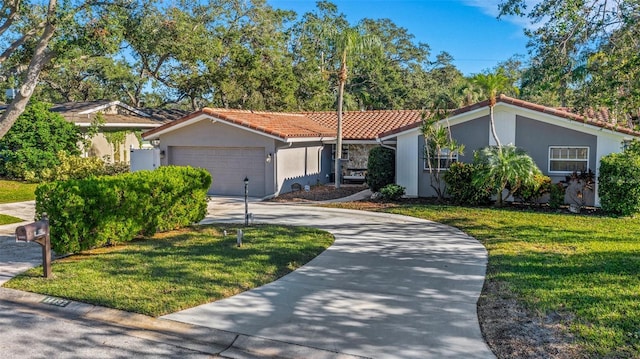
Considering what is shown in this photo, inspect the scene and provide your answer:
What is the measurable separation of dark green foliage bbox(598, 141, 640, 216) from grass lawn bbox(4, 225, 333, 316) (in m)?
8.12

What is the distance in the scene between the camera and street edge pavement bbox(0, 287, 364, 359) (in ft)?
18.0

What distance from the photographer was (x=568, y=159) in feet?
51.9

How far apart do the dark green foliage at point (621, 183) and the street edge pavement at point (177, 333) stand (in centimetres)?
1144

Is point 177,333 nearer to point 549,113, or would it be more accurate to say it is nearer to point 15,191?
point 549,113

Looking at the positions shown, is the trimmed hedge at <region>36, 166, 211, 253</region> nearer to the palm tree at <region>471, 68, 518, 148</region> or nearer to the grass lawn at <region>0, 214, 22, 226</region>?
the grass lawn at <region>0, 214, 22, 226</region>

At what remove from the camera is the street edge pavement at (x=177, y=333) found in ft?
18.0

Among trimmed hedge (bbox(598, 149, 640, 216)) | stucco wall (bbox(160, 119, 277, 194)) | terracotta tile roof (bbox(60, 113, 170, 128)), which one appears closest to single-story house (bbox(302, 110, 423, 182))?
stucco wall (bbox(160, 119, 277, 194))

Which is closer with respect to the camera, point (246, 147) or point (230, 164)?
point (246, 147)

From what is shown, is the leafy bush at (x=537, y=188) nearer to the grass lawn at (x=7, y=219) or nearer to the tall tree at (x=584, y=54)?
the tall tree at (x=584, y=54)

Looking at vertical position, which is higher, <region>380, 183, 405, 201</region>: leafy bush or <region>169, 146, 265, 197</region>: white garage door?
<region>169, 146, 265, 197</region>: white garage door

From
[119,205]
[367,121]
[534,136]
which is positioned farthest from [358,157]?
[119,205]

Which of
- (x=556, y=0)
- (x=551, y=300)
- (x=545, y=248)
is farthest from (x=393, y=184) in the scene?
(x=551, y=300)

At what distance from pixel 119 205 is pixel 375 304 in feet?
18.3

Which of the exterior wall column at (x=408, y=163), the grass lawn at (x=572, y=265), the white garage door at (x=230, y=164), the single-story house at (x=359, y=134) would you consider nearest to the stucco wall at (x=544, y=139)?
the grass lawn at (x=572, y=265)
